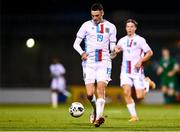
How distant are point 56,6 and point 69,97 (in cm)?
915

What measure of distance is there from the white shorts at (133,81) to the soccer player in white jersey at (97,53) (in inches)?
101

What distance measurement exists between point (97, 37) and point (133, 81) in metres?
3.17

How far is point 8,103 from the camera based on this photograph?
33750mm

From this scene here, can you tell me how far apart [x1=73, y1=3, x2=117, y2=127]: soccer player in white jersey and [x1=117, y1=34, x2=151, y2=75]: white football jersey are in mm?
2583

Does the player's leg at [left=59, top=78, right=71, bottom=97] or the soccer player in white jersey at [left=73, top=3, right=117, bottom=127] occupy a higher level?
the player's leg at [left=59, top=78, right=71, bottom=97]

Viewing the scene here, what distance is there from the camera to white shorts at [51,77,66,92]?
32.5 meters

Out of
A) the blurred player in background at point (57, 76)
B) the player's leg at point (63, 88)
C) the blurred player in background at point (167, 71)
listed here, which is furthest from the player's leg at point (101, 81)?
the player's leg at point (63, 88)

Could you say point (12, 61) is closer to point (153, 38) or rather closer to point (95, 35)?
point (153, 38)

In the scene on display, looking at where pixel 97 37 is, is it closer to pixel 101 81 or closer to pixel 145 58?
pixel 101 81

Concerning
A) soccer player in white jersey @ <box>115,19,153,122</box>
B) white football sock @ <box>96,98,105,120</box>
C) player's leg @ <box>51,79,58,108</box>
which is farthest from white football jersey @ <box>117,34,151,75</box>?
player's leg @ <box>51,79,58,108</box>

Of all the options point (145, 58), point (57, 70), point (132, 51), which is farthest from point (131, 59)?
point (57, 70)

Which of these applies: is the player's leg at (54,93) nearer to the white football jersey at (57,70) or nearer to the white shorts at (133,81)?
the white football jersey at (57,70)

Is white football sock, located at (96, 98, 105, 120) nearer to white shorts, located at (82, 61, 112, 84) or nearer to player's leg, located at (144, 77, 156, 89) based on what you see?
white shorts, located at (82, 61, 112, 84)

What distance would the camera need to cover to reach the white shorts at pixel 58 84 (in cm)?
3247
